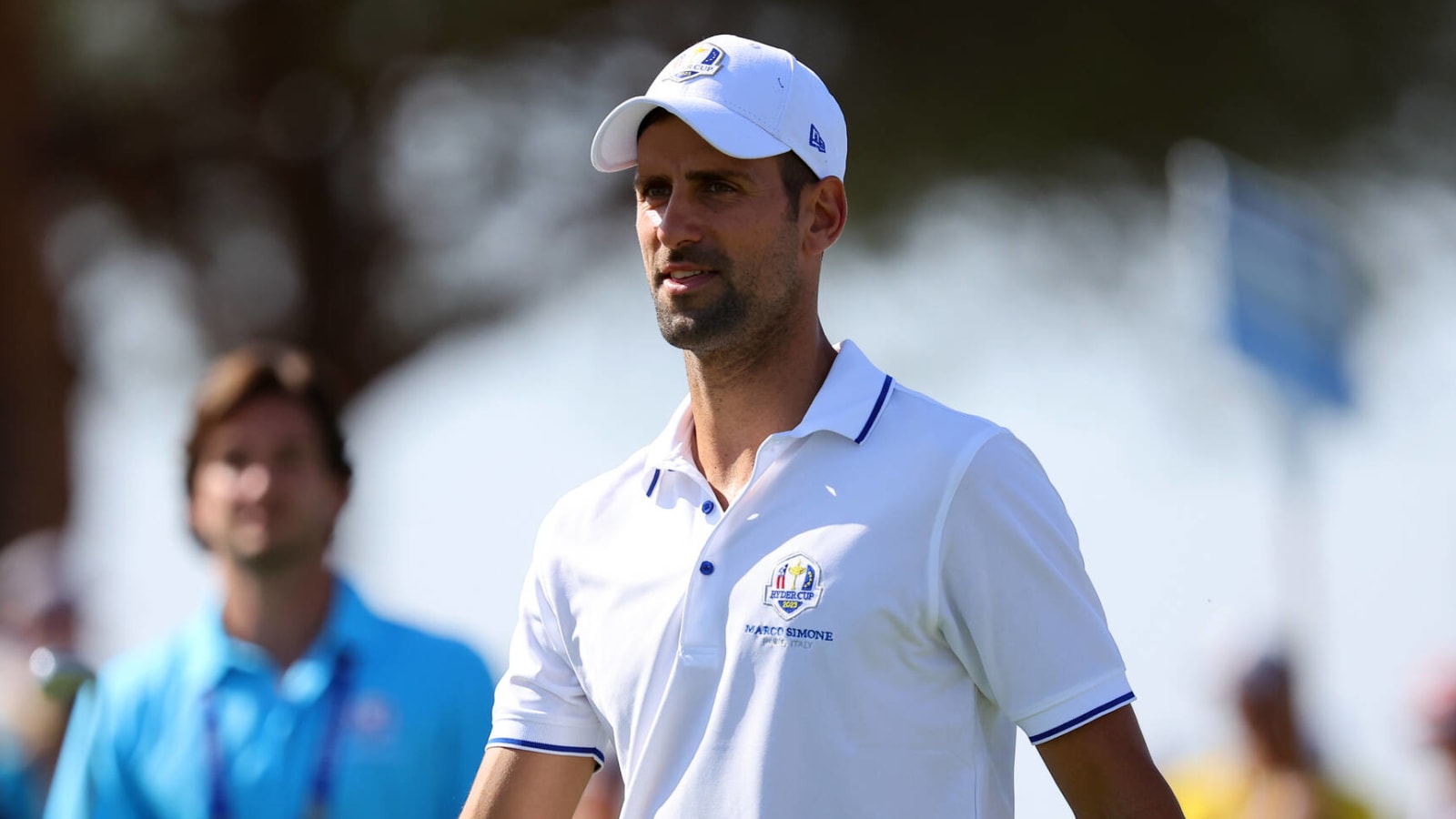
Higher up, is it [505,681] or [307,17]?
[307,17]

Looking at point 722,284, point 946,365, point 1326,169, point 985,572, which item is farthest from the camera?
point 946,365

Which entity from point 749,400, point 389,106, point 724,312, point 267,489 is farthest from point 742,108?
point 389,106

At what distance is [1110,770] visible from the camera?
2.60 meters

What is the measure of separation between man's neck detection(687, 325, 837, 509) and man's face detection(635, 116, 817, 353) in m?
0.04

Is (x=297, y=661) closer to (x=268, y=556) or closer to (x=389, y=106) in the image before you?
(x=268, y=556)

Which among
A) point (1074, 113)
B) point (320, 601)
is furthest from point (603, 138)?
point (1074, 113)

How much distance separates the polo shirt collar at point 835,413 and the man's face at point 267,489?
154 centimetres

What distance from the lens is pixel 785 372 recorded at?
2936 mm

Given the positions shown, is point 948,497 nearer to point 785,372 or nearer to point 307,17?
point 785,372

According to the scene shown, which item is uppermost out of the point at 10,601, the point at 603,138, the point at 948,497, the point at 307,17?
the point at 307,17

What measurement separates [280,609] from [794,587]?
2.06 m

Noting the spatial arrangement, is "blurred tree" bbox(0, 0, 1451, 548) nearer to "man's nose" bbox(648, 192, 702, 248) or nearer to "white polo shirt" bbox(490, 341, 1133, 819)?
"man's nose" bbox(648, 192, 702, 248)

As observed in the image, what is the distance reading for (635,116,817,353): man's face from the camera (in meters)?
2.88

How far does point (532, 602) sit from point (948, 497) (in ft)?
2.48
